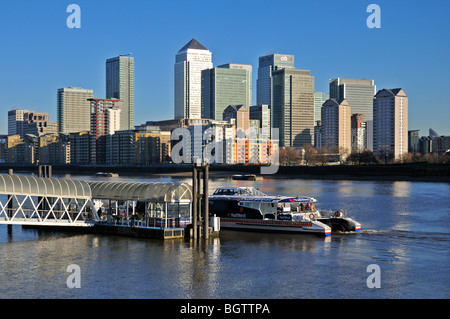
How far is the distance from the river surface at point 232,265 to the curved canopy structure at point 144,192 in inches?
143

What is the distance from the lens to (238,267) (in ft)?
126

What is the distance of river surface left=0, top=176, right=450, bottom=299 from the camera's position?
32562 mm

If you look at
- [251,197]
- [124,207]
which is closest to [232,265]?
[251,197]

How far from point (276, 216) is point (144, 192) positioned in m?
12.4

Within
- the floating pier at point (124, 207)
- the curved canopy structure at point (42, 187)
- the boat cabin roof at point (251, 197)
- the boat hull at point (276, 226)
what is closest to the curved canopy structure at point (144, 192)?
the floating pier at point (124, 207)

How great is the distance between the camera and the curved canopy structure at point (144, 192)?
49.4 m
